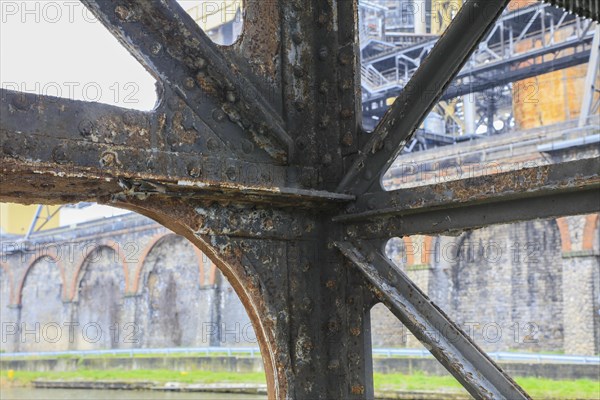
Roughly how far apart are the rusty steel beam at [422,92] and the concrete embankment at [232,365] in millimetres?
12761

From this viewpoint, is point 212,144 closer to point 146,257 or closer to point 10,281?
point 146,257

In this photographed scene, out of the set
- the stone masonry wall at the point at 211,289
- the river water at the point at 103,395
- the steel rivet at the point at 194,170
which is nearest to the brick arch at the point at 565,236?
the stone masonry wall at the point at 211,289

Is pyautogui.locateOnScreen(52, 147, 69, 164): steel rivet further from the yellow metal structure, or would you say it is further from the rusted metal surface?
the yellow metal structure

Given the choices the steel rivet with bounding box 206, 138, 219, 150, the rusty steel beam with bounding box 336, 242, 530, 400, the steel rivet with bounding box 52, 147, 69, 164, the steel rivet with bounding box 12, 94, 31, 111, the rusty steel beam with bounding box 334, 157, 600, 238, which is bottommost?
the rusty steel beam with bounding box 336, 242, 530, 400

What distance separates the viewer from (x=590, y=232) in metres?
17.9

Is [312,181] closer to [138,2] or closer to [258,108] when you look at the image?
[258,108]

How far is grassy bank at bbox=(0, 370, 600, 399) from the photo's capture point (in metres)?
13.2

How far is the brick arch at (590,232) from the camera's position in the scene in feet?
58.6

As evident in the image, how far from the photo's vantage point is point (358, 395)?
250 centimetres

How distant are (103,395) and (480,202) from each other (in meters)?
19.6

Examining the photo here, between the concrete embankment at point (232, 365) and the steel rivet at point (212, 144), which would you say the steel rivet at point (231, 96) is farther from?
the concrete embankment at point (232, 365)

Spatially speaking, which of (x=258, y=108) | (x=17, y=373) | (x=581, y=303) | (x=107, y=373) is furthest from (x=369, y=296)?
(x=17, y=373)

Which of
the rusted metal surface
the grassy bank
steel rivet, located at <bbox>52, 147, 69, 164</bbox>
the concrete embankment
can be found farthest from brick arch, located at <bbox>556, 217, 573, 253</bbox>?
steel rivet, located at <bbox>52, 147, 69, 164</bbox>

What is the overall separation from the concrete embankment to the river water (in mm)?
1437
